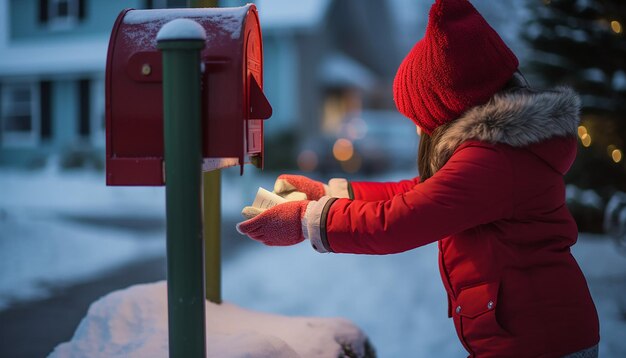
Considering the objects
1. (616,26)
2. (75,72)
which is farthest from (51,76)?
(616,26)

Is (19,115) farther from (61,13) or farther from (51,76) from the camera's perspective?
(61,13)

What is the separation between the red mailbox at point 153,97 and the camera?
1649 mm

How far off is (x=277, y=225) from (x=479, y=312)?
597mm

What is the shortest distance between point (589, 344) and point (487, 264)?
0.38 meters

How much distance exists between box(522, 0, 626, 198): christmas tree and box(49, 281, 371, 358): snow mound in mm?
3671

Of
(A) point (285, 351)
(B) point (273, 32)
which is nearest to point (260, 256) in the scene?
(A) point (285, 351)

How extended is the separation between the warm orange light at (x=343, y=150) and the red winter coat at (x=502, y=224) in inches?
535

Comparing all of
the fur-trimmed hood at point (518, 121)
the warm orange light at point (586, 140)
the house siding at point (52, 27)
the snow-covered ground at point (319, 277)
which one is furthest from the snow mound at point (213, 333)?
the house siding at point (52, 27)

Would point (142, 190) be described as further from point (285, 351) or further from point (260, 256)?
point (285, 351)

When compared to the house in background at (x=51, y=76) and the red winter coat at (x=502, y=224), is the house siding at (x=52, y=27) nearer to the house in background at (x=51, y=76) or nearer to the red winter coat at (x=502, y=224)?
the house in background at (x=51, y=76)

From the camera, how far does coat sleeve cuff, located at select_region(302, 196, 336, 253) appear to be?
1.68m

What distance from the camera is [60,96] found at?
60.8 feet

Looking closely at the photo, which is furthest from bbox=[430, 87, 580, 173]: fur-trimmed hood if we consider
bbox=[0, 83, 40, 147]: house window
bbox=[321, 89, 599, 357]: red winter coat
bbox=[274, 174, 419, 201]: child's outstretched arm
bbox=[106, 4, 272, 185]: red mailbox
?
bbox=[0, 83, 40, 147]: house window

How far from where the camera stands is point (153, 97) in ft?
5.53
